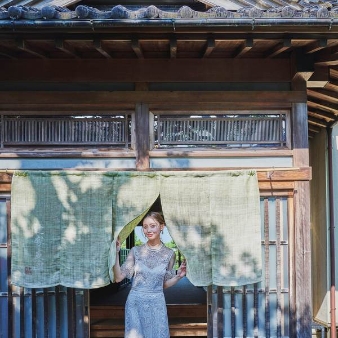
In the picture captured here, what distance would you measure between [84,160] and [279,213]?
2522 millimetres

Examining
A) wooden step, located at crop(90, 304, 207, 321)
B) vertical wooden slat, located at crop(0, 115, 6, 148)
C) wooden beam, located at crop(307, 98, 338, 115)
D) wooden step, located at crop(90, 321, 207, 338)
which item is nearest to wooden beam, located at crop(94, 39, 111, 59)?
vertical wooden slat, located at crop(0, 115, 6, 148)

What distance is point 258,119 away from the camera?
705 cm

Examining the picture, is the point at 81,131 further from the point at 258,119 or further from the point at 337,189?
the point at 337,189

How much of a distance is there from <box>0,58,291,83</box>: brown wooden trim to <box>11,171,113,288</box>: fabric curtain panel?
1268 millimetres

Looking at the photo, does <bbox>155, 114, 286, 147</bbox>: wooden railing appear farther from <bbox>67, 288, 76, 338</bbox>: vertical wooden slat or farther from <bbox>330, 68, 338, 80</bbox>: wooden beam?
<bbox>67, 288, 76, 338</bbox>: vertical wooden slat

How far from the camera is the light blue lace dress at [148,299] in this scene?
6.30 meters

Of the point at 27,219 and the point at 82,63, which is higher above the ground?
the point at 82,63

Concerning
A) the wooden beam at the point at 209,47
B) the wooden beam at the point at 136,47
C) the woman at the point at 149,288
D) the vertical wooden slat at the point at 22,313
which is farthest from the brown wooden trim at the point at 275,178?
the wooden beam at the point at 209,47

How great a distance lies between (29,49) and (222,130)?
8.32 ft

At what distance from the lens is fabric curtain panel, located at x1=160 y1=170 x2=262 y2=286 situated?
661 cm

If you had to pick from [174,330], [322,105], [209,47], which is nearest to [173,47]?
[209,47]

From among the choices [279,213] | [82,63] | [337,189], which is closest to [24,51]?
[82,63]

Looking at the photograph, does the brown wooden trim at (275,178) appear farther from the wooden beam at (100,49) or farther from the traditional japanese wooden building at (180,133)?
the wooden beam at (100,49)

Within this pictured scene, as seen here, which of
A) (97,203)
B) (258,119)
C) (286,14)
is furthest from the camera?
(258,119)
